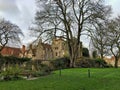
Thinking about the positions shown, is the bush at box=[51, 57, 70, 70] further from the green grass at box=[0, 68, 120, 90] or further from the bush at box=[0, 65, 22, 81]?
the green grass at box=[0, 68, 120, 90]

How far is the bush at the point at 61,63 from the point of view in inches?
1730

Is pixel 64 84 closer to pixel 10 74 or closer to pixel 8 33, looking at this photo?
pixel 10 74

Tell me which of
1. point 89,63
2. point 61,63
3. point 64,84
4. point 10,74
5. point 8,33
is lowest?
point 64,84

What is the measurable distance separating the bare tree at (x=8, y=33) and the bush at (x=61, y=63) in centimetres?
1261

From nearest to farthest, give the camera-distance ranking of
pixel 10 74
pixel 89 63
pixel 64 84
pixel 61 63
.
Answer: pixel 64 84
pixel 10 74
pixel 61 63
pixel 89 63

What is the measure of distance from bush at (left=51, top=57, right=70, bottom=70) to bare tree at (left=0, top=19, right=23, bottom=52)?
1261 centimetres

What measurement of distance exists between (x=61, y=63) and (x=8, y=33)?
14661mm

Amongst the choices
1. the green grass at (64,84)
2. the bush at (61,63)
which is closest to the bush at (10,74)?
the green grass at (64,84)

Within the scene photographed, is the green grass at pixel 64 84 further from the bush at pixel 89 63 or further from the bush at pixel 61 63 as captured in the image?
the bush at pixel 89 63

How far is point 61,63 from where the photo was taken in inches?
1812

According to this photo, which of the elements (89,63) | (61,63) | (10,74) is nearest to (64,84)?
(10,74)

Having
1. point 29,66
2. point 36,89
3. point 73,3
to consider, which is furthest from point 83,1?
point 36,89

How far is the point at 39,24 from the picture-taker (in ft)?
148

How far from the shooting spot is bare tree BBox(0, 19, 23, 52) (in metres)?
54.2
